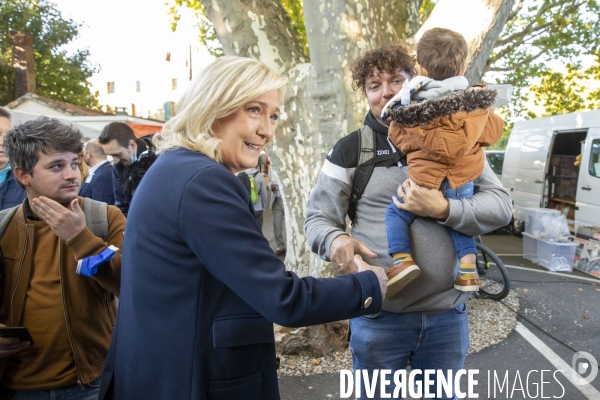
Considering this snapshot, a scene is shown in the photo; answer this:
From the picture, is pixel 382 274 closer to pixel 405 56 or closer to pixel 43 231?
pixel 405 56

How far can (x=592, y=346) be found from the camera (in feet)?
15.1

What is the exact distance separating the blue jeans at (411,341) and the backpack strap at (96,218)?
118 cm

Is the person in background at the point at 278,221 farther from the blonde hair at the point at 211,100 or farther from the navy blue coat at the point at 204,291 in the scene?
the navy blue coat at the point at 204,291

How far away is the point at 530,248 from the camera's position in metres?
8.72

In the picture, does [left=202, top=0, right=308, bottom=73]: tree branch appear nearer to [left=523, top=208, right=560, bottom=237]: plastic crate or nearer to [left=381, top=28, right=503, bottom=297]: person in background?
[left=381, top=28, right=503, bottom=297]: person in background

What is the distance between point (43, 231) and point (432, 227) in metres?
1.60

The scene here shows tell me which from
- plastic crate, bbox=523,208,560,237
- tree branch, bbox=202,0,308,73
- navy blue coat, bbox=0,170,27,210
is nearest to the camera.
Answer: navy blue coat, bbox=0,170,27,210

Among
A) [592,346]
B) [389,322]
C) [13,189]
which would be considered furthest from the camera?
[592,346]

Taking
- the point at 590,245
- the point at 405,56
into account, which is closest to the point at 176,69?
the point at 590,245

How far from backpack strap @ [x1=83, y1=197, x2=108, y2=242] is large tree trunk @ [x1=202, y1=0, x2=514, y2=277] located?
2281 millimetres

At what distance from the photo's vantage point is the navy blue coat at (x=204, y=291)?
1208 mm

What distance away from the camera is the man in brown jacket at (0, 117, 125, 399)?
173 cm

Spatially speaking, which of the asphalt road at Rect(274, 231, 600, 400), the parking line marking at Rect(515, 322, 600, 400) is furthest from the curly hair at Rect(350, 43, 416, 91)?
the parking line marking at Rect(515, 322, 600, 400)

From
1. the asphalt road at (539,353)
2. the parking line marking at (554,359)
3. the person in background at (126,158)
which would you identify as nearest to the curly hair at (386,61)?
the person in background at (126,158)
